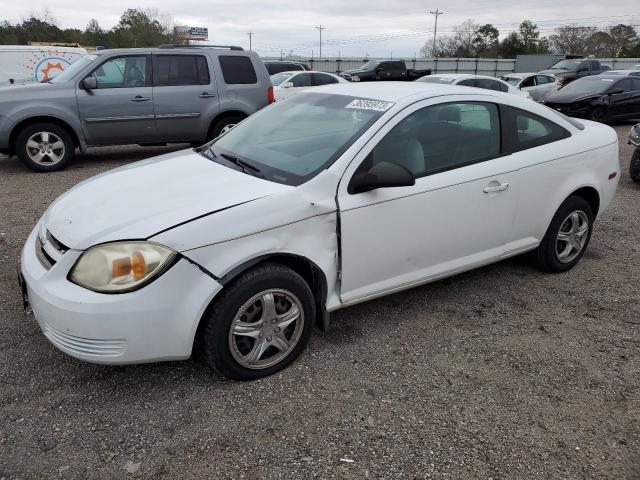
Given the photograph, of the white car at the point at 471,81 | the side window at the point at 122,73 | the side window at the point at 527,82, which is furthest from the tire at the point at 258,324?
the side window at the point at 527,82

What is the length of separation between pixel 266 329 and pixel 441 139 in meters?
1.68

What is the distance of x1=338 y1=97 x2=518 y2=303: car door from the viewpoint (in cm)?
313

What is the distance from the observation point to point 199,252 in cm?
261

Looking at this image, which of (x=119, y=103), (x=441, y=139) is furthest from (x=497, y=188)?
(x=119, y=103)

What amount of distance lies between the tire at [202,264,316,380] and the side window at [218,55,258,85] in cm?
684

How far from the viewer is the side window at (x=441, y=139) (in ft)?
10.8

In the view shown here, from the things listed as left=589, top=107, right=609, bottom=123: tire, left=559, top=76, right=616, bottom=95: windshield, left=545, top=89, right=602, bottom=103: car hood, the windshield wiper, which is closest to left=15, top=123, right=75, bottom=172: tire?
the windshield wiper

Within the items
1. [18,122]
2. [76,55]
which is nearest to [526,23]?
[76,55]

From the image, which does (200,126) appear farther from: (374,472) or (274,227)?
(374,472)

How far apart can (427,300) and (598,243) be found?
2.33 m

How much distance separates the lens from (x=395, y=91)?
3.63 metres

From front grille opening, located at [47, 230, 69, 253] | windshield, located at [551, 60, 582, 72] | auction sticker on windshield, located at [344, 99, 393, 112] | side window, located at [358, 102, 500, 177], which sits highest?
windshield, located at [551, 60, 582, 72]

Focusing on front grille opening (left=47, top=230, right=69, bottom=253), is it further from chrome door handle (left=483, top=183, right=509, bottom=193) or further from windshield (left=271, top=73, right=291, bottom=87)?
windshield (left=271, top=73, right=291, bottom=87)

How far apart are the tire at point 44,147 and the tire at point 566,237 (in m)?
6.80
